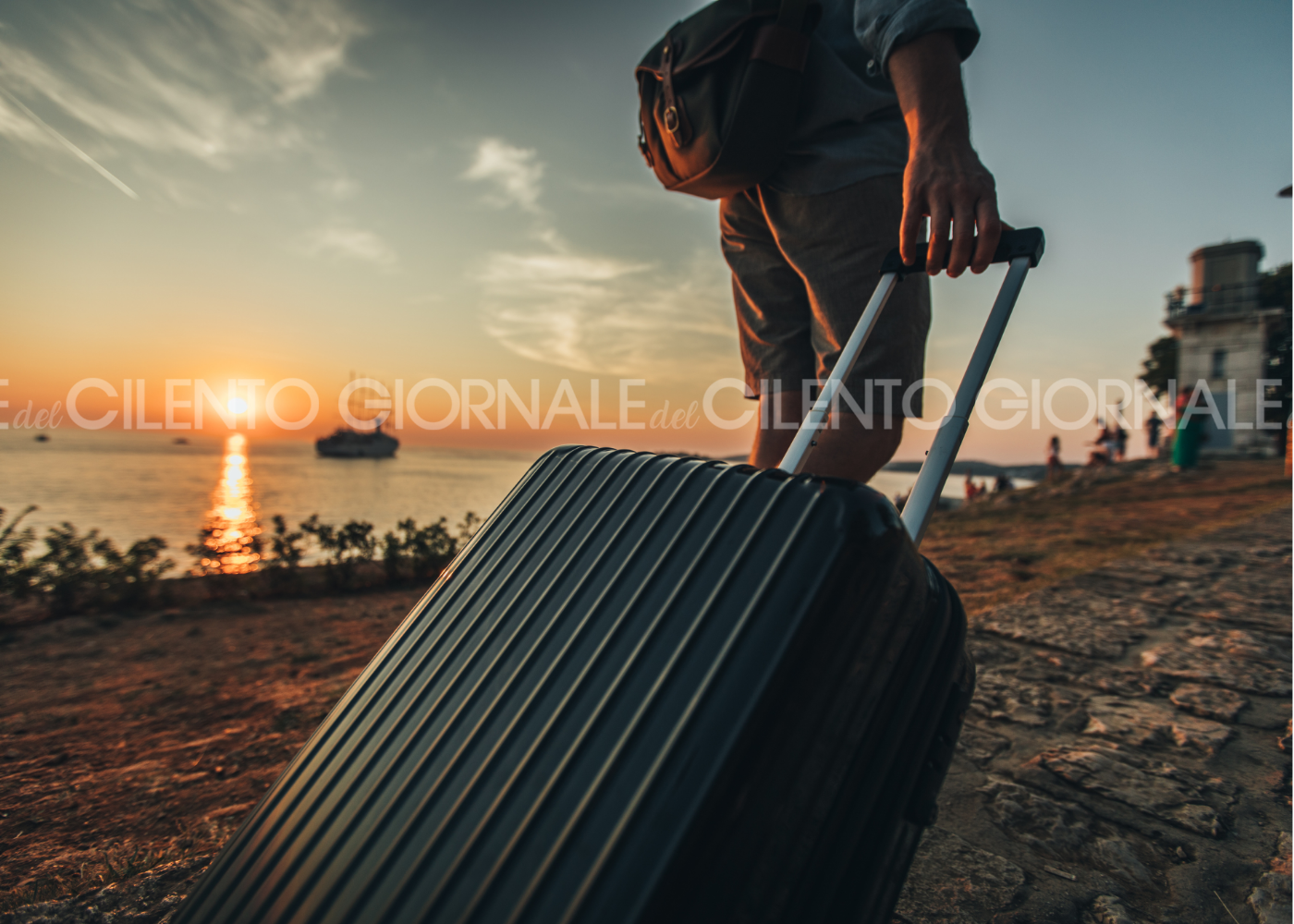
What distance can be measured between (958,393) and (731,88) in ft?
3.26

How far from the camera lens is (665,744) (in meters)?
0.50

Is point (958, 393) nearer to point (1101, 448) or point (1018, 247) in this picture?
point (1018, 247)

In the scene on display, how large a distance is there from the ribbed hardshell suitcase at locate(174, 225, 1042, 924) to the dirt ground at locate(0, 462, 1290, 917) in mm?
655

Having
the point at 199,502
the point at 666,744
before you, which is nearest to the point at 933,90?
the point at 666,744

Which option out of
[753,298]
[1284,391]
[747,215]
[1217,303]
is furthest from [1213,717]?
[1284,391]

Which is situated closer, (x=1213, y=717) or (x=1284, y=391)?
(x=1213, y=717)

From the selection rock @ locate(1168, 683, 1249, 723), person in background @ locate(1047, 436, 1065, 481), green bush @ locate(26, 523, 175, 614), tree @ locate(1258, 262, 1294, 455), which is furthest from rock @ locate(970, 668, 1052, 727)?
tree @ locate(1258, 262, 1294, 455)

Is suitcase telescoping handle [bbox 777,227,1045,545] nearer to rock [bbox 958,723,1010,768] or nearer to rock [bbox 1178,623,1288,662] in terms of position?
rock [bbox 958,723,1010,768]

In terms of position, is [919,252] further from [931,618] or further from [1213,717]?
[1213,717]

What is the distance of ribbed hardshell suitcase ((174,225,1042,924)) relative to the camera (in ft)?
1.57

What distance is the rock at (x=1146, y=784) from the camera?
1.12 metres

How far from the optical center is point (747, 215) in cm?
176

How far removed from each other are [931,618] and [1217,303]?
28573 mm

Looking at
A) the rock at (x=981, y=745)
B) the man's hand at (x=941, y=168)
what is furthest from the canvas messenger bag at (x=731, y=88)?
the rock at (x=981, y=745)
